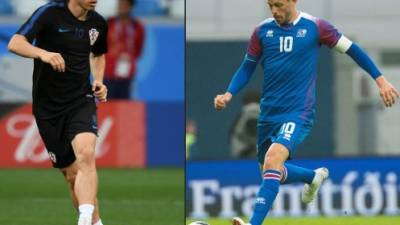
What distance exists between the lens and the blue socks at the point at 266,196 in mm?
10234

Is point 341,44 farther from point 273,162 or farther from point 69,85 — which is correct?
point 69,85

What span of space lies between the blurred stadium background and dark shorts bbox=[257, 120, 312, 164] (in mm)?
4806

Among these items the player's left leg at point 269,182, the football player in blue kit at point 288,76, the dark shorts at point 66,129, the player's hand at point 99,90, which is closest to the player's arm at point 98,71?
the player's hand at point 99,90

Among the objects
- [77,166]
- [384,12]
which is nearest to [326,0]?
[384,12]

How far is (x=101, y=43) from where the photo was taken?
34.1 feet

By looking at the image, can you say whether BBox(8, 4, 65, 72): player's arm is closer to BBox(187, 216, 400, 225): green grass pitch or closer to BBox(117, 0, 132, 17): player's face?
BBox(187, 216, 400, 225): green grass pitch

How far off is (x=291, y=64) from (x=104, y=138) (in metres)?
10.8

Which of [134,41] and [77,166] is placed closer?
[77,166]

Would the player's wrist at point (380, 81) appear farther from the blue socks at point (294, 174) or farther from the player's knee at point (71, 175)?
the player's knee at point (71, 175)

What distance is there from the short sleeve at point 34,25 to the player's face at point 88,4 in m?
0.26

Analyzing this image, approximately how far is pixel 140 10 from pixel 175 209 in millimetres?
9107

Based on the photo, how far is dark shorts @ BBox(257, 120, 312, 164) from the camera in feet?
34.4

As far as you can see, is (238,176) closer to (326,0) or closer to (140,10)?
(326,0)

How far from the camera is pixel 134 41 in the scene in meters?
22.4
